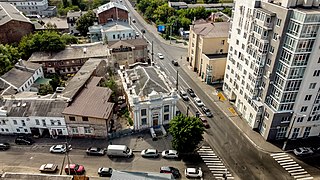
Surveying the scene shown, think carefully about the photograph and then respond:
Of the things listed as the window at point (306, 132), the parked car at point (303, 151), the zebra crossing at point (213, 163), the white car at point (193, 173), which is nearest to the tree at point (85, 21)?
the zebra crossing at point (213, 163)

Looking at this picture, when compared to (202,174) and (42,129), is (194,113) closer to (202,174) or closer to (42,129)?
(202,174)

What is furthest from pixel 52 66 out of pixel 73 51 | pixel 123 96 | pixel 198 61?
pixel 198 61

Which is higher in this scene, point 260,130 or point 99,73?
point 99,73

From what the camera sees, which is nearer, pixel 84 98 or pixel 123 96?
pixel 84 98

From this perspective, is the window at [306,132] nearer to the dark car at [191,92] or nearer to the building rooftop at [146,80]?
the dark car at [191,92]

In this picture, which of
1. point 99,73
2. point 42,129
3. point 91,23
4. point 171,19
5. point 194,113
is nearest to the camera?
point 42,129

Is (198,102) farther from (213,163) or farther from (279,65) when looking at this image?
(279,65)

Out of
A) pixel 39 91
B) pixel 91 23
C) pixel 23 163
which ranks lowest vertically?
pixel 23 163
